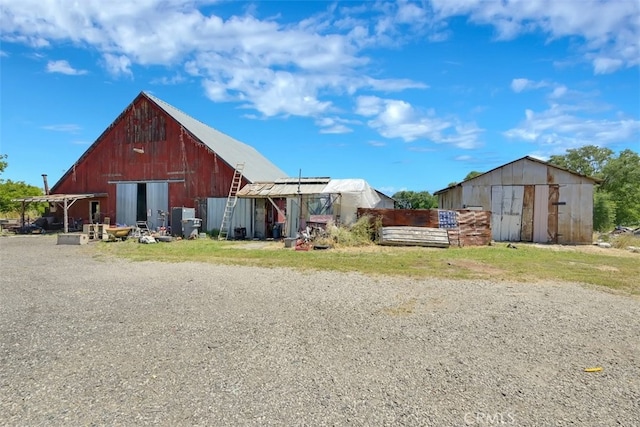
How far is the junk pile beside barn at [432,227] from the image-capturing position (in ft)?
51.9

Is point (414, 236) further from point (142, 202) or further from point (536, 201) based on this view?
point (142, 202)

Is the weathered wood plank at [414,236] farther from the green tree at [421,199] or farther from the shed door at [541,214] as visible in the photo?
the green tree at [421,199]

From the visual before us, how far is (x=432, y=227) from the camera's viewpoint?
16.3 meters

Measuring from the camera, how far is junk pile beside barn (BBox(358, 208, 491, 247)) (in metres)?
15.8

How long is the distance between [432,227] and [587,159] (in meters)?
35.6

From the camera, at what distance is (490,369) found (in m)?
3.69

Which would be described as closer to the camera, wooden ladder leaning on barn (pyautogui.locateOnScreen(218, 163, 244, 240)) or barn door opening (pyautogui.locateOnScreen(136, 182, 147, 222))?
wooden ladder leaning on barn (pyautogui.locateOnScreen(218, 163, 244, 240))

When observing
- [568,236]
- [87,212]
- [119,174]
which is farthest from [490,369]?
[87,212]

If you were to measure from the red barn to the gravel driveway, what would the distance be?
1556 cm

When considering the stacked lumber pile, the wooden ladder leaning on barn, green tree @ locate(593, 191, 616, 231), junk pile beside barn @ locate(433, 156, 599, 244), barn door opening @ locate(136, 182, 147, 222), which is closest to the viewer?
the stacked lumber pile

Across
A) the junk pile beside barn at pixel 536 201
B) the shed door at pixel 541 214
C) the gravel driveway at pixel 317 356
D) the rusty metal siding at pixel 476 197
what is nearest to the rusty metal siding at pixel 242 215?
the rusty metal siding at pixel 476 197

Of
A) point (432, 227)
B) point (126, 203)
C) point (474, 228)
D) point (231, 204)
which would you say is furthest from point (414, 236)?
point (126, 203)
